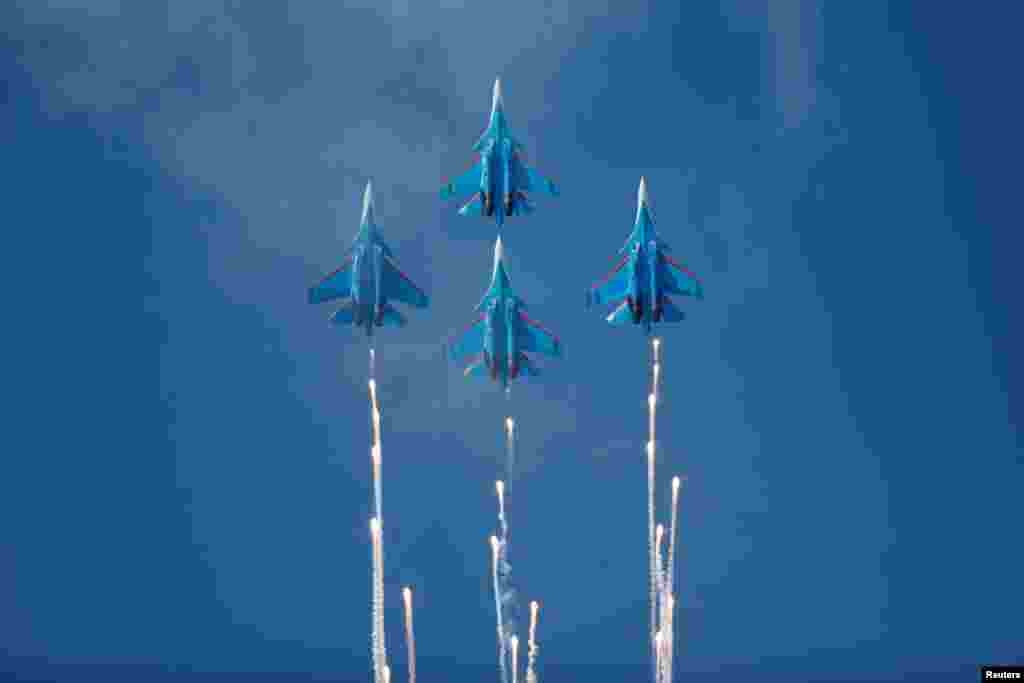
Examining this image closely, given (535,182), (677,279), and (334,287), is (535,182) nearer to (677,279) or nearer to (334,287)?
(677,279)

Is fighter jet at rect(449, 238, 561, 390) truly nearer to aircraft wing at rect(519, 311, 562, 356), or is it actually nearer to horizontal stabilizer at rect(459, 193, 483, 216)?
aircraft wing at rect(519, 311, 562, 356)

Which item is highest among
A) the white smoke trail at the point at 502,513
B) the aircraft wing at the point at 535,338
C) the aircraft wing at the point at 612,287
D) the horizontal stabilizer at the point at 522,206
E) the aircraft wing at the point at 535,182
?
the aircraft wing at the point at 535,182

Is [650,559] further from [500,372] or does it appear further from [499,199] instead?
[499,199]

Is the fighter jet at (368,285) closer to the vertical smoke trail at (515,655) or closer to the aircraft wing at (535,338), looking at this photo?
the aircraft wing at (535,338)

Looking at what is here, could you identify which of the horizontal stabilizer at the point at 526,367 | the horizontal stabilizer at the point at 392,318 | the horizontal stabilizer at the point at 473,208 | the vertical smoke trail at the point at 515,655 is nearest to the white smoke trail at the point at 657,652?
the vertical smoke trail at the point at 515,655

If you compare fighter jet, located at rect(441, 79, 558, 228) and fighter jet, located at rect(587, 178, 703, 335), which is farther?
fighter jet, located at rect(587, 178, 703, 335)

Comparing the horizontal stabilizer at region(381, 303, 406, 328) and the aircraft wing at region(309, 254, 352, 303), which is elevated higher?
the aircraft wing at region(309, 254, 352, 303)

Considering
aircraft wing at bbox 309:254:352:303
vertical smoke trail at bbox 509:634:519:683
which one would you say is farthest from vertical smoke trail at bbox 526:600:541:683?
aircraft wing at bbox 309:254:352:303
